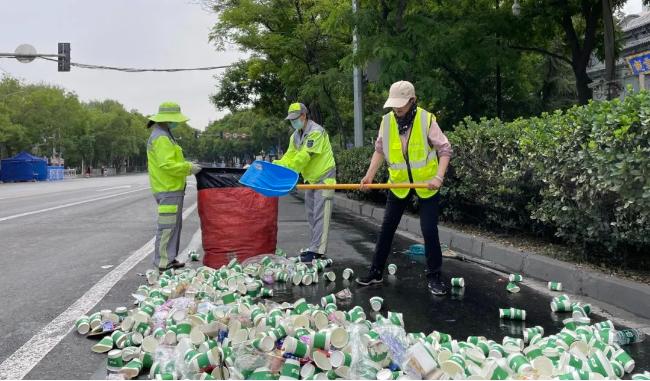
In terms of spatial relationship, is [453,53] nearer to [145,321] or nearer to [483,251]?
[483,251]

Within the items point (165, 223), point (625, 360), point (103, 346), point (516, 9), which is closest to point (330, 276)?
point (165, 223)

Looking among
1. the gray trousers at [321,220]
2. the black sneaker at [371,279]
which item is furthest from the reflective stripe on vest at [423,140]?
the gray trousers at [321,220]

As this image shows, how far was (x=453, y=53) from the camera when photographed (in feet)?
39.9

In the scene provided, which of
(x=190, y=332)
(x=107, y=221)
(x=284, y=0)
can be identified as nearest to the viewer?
(x=190, y=332)

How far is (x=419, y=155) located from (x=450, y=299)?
122 cm

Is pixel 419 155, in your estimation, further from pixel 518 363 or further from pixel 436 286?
pixel 518 363

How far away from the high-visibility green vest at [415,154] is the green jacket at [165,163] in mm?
2023

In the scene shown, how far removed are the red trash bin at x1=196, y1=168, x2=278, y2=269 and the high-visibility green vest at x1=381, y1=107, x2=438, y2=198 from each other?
158 centimetres

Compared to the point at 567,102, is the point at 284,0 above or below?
above

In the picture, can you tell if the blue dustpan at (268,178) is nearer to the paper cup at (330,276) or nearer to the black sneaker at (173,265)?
the paper cup at (330,276)

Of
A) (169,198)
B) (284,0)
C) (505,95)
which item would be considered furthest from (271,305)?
(284,0)

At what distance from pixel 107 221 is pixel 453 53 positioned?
8027 mm

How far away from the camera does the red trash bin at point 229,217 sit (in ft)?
18.7

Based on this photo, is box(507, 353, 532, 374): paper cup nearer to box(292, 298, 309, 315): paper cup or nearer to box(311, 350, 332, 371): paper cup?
box(311, 350, 332, 371): paper cup
